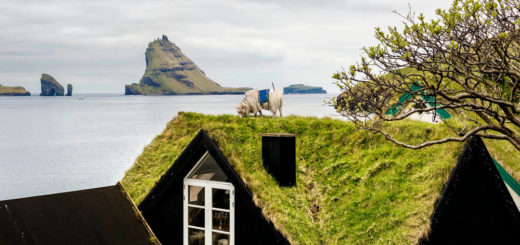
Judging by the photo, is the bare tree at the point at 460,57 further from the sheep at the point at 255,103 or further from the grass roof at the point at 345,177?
the sheep at the point at 255,103

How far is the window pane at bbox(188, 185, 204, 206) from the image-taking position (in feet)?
46.4

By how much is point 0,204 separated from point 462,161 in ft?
35.0

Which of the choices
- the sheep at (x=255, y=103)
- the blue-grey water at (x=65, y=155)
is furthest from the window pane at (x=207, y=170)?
the blue-grey water at (x=65, y=155)

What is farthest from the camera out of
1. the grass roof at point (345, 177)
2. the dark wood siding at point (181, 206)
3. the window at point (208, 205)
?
the window at point (208, 205)

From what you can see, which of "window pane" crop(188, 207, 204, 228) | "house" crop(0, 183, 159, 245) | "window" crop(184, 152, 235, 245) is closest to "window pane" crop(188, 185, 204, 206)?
"window" crop(184, 152, 235, 245)

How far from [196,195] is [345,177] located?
15.0 feet

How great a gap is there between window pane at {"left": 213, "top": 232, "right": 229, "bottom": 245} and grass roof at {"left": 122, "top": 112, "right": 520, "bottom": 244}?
1660 millimetres

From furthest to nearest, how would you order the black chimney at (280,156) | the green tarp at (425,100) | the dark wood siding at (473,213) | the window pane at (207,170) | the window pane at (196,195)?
the black chimney at (280,156)
the window pane at (196,195)
the window pane at (207,170)
the green tarp at (425,100)
the dark wood siding at (473,213)

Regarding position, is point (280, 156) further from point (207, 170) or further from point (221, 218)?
point (221, 218)

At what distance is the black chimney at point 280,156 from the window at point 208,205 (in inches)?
62.9

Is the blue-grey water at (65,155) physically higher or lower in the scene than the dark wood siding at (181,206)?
lower

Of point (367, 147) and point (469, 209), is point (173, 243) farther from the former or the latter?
point (469, 209)

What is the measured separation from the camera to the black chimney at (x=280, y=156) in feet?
47.1

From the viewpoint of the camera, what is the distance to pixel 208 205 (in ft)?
45.3
